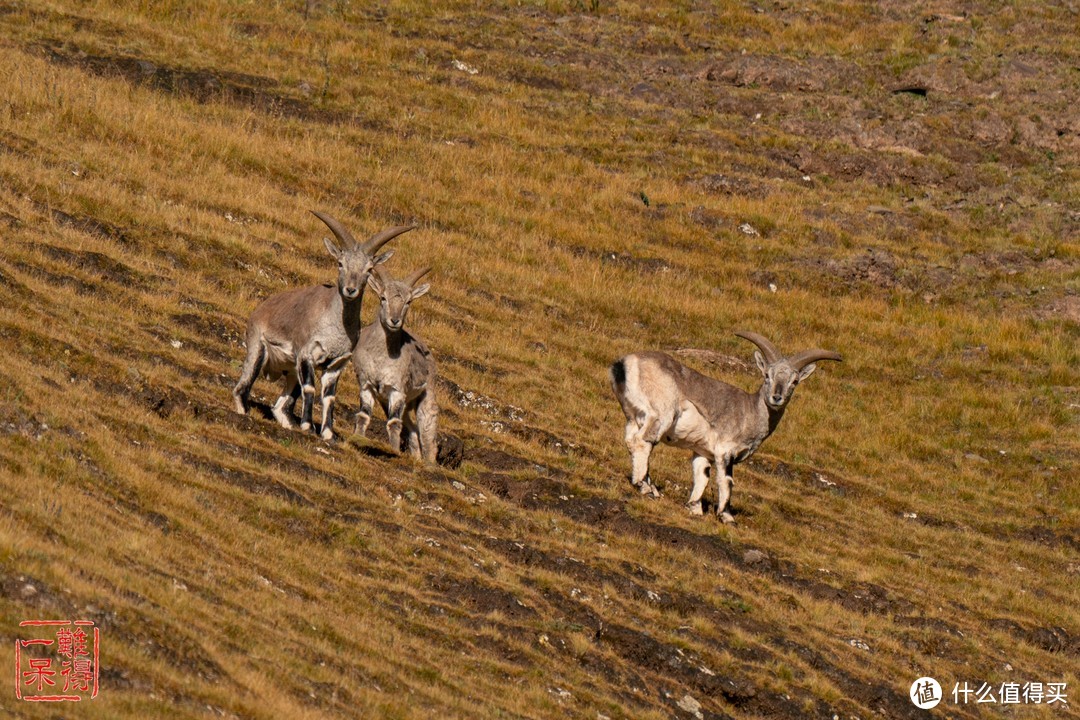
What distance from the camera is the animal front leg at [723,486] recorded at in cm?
2578

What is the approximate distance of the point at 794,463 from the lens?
31594mm

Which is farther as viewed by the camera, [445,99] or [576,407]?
[445,99]

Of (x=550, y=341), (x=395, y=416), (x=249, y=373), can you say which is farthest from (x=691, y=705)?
(x=550, y=341)

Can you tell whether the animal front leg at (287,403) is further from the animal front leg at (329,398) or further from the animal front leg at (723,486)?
the animal front leg at (723,486)

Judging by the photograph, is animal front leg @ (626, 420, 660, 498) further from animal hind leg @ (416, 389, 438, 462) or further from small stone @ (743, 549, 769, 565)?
animal hind leg @ (416, 389, 438, 462)

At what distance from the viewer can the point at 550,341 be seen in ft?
115

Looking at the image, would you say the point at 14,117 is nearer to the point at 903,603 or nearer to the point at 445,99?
the point at 445,99

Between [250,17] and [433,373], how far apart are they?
3484 centimetres

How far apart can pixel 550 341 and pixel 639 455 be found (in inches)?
378

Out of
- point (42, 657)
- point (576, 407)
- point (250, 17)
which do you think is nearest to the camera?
point (42, 657)

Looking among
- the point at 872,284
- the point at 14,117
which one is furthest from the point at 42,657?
the point at 872,284

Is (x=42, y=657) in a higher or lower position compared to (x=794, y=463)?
higher

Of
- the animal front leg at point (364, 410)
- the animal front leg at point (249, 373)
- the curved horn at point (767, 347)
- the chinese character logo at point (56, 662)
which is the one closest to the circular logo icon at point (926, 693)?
the curved horn at point (767, 347)

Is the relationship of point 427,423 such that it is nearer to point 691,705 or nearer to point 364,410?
point 364,410
